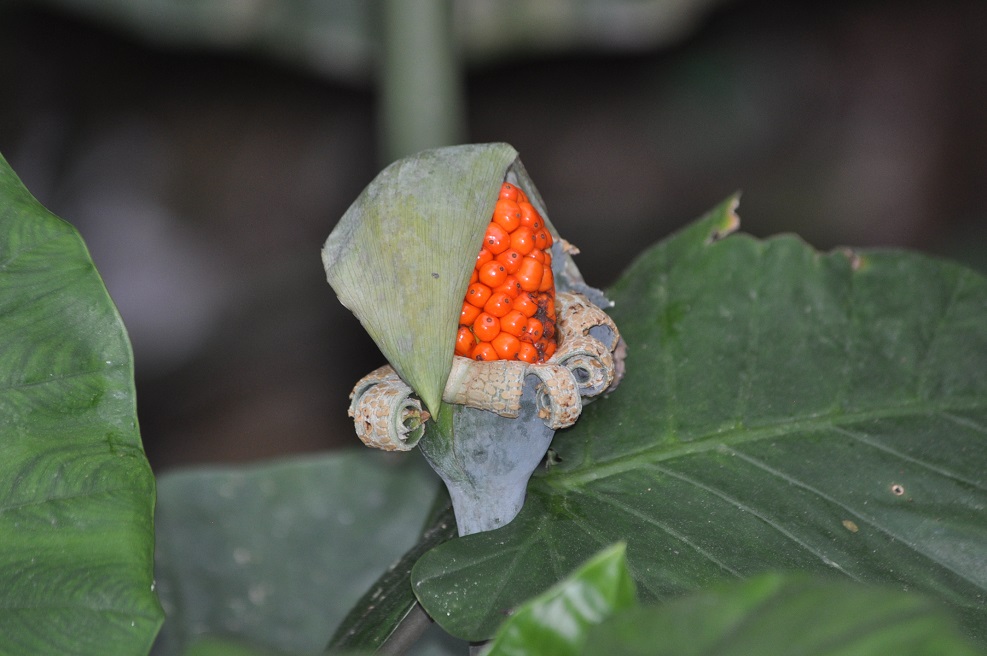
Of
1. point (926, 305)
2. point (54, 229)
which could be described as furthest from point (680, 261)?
point (54, 229)

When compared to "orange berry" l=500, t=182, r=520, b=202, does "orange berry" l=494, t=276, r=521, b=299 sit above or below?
below

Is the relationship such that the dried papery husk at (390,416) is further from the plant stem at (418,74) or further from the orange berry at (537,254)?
the plant stem at (418,74)

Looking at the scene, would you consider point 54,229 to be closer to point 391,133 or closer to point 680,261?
point 680,261

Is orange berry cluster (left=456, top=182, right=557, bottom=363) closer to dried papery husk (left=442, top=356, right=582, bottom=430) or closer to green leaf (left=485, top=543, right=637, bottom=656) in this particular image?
dried papery husk (left=442, top=356, right=582, bottom=430)

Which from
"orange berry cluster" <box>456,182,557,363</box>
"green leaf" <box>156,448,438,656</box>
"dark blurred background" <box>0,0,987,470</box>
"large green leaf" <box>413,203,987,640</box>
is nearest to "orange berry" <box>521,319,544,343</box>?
"orange berry cluster" <box>456,182,557,363</box>

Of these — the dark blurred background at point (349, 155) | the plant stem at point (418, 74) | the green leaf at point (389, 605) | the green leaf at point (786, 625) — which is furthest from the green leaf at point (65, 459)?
the dark blurred background at point (349, 155)

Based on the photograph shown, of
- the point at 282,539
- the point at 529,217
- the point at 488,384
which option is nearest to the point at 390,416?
the point at 488,384

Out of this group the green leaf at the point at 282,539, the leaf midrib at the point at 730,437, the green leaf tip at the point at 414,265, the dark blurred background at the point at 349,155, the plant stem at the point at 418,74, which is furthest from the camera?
the dark blurred background at the point at 349,155
